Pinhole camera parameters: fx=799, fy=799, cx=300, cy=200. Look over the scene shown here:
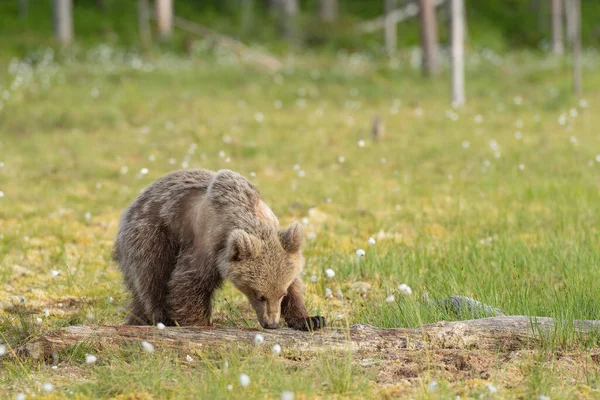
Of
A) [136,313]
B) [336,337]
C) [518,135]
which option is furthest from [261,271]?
[518,135]

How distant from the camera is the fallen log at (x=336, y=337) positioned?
5703mm

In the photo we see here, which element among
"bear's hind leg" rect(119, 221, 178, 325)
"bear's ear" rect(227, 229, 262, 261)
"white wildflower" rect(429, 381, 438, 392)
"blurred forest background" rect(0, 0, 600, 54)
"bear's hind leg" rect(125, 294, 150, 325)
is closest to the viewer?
"white wildflower" rect(429, 381, 438, 392)

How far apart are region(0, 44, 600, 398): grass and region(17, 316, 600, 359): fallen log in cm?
10

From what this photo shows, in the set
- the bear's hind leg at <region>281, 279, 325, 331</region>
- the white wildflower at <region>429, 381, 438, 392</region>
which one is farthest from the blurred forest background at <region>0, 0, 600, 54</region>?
the white wildflower at <region>429, 381, 438, 392</region>

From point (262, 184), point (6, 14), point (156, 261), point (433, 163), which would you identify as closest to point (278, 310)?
point (156, 261)

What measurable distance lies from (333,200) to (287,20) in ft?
79.4

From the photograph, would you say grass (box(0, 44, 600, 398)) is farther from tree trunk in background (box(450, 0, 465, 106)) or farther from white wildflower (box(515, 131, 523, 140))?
tree trunk in background (box(450, 0, 465, 106))

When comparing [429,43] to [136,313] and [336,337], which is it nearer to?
[136,313]

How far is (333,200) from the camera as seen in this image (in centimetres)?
1192

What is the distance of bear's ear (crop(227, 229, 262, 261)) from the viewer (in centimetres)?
595

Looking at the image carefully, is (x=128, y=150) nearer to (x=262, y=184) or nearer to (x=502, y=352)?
(x=262, y=184)

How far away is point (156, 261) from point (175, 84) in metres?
15.7

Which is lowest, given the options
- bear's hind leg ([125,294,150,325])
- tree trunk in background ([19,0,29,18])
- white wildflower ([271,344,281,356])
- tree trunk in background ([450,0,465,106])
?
bear's hind leg ([125,294,150,325])

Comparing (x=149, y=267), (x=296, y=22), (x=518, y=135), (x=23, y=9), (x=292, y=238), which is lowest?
(x=149, y=267)
